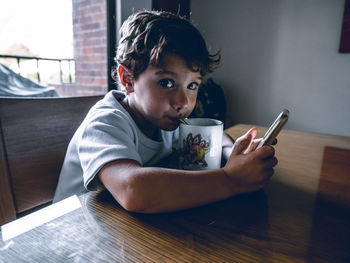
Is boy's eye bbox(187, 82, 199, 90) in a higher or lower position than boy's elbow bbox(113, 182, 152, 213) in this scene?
higher

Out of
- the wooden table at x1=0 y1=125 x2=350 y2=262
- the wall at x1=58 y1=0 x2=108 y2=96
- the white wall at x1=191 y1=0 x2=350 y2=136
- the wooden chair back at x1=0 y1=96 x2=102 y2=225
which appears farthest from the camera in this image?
the white wall at x1=191 y1=0 x2=350 y2=136

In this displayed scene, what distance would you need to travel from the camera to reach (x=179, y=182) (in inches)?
15.8

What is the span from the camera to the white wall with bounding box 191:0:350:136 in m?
2.30

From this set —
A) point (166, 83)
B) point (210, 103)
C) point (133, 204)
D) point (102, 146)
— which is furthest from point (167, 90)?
point (210, 103)

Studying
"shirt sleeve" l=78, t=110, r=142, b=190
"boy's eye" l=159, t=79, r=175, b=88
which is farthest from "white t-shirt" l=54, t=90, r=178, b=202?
"boy's eye" l=159, t=79, r=175, b=88

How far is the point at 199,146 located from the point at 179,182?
120 mm

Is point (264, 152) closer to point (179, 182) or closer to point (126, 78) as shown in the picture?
point (179, 182)

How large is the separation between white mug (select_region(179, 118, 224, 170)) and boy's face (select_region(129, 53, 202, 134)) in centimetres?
14

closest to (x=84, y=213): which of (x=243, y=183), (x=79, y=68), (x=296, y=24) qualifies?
(x=243, y=183)

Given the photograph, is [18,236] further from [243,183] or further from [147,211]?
[243,183]

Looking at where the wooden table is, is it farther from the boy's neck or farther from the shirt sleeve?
the boy's neck

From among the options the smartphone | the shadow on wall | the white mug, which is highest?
the smartphone

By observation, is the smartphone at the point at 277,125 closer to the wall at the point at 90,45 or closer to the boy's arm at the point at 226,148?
the boy's arm at the point at 226,148

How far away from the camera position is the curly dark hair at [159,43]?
0.62 m
